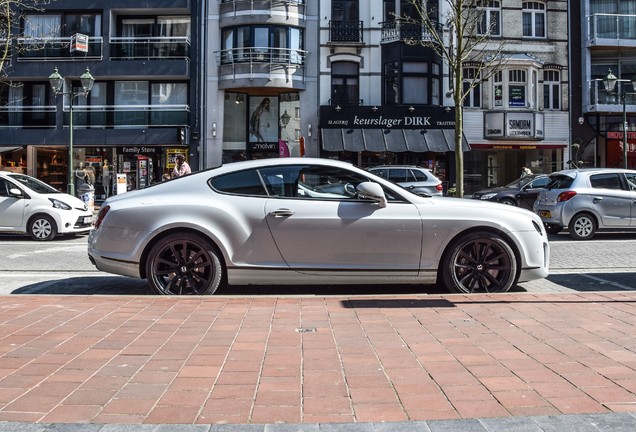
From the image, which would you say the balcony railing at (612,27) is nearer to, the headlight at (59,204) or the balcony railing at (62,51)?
the balcony railing at (62,51)

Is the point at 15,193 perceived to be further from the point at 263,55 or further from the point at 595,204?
the point at 263,55

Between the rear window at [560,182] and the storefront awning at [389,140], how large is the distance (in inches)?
524

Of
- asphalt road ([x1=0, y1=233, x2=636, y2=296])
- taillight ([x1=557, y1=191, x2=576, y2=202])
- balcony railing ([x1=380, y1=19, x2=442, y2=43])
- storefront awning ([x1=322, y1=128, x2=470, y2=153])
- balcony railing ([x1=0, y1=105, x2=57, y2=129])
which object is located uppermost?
balcony railing ([x1=380, y1=19, x2=442, y2=43])

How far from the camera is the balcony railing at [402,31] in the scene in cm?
2848

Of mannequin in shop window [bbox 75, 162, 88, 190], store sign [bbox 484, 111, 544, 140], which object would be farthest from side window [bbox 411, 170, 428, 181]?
mannequin in shop window [bbox 75, 162, 88, 190]

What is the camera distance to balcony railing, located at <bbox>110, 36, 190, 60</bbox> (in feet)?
97.6

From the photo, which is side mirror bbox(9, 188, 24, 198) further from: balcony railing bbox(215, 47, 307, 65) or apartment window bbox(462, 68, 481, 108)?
apartment window bbox(462, 68, 481, 108)

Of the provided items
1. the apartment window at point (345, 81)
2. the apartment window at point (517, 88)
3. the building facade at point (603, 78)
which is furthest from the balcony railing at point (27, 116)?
the building facade at point (603, 78)

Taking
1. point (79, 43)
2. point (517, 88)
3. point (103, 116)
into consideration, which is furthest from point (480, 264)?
point (103, 116)

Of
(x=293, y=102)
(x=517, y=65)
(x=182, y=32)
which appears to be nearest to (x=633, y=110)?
(x=517, y=65)

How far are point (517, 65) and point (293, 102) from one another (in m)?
10.5

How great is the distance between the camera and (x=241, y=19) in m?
28.7

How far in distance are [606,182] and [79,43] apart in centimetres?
2312

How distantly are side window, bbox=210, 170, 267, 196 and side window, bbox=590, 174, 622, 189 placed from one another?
10.1 m
